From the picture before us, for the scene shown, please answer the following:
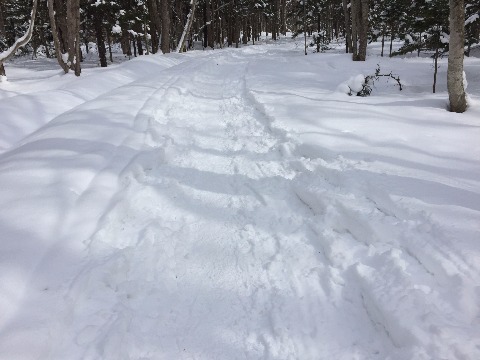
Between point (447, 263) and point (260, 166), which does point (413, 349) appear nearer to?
point (447, 263)

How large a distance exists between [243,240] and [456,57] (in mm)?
7168

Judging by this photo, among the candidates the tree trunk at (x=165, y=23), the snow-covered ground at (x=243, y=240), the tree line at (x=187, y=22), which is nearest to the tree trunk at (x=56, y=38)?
the tree line at (x=187, y=22)

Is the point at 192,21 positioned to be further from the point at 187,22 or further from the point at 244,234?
the point at 244,234

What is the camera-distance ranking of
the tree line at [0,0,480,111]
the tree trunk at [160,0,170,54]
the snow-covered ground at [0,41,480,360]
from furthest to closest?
1. the tree trunk at [160,0,170,54]
2. the tree line at [0,0,480,111]
3. the snow-covered ground at [0,41,480,360]

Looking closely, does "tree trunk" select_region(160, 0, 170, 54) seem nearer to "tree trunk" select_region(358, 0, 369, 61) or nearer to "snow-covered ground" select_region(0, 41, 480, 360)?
"tree trunk" select_region(358, 0, 369, 61)

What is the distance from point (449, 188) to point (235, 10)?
131 feet

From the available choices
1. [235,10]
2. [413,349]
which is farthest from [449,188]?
[235,10]

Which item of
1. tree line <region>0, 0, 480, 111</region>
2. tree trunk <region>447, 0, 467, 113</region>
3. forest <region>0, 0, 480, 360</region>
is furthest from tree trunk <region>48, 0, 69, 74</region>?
tree trunk <region>447, 0, 467, 113</region>

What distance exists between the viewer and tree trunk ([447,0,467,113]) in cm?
689

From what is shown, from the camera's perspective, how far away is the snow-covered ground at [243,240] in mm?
2389

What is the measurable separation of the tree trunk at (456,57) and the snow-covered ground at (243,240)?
1098 mm

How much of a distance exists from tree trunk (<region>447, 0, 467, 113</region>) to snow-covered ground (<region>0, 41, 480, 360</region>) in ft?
3.60

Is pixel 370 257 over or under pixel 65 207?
under

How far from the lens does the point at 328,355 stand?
7.61 feet
